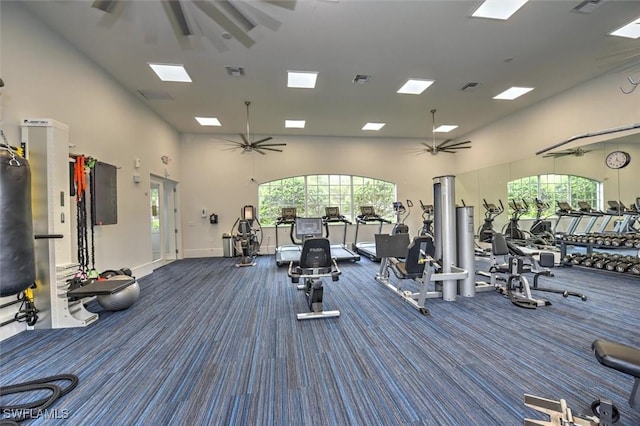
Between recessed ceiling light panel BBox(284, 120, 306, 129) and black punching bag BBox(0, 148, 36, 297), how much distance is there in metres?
6.60

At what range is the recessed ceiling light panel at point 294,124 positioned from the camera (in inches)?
317

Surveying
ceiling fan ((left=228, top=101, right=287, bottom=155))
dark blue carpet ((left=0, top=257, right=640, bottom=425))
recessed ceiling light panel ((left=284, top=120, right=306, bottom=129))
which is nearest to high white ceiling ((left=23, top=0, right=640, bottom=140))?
ceiling fan ((left=228, top=101, right=287, bottom=155))

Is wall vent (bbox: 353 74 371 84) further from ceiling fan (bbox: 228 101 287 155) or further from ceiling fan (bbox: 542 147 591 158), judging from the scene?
ceiling fan (bbox: 542 147 591 158)

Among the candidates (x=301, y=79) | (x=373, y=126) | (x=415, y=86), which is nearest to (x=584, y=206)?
(x=415, y=86)

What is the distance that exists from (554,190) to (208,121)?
9094 mm

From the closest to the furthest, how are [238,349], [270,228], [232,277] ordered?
1. [238,349]
2. [232,277]
3. [270,228]

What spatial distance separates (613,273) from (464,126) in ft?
17.6

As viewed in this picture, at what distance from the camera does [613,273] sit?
5281 mm

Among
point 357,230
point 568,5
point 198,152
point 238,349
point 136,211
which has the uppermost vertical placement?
point 568,5

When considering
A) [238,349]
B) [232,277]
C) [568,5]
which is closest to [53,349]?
[238,349]

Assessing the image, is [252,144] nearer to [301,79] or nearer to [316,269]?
[301,79]

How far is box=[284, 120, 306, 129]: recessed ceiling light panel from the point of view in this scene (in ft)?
26.4

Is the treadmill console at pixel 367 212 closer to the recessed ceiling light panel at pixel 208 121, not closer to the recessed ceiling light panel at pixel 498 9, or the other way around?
the recessed ceiling light panel at pixel 208 121

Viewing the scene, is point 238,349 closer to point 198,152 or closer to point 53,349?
point 53,349
